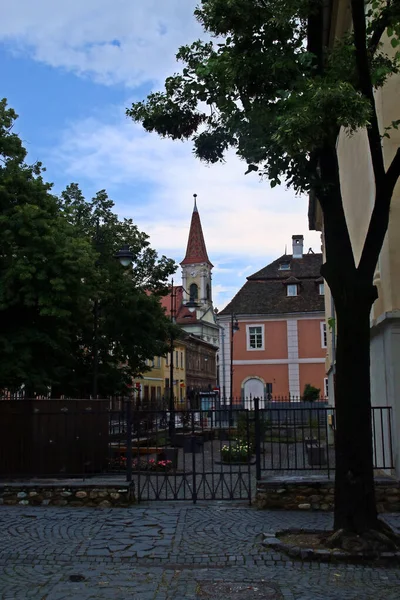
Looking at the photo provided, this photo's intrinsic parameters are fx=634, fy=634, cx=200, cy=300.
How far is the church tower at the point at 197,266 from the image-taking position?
110000mm

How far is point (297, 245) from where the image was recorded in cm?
5553

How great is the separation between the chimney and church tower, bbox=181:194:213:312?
53475mm

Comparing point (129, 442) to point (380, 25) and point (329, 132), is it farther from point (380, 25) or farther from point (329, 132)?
point (380, 25)

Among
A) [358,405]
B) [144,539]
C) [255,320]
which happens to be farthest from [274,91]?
[255,320]

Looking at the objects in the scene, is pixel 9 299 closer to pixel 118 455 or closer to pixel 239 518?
pixel 118 455

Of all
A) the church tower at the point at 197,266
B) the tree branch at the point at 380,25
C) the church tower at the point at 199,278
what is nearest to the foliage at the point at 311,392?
the tree branch at the point at 380,25

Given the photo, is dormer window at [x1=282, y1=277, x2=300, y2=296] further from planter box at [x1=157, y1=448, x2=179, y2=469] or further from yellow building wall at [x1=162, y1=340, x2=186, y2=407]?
planter box at [x1=157, y1=448, x2=179, y2=469]

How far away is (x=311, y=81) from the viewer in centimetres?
764

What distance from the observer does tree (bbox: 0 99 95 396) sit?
16203mm

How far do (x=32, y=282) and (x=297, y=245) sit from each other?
136 ft

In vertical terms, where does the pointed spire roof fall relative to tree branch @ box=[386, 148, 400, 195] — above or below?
above

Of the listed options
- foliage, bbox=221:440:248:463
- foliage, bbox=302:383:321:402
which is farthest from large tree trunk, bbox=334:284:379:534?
foliage, bbox=302:383:321:402

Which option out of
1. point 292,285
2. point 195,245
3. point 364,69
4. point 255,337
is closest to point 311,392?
point 255,337

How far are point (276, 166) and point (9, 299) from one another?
10118 mm
